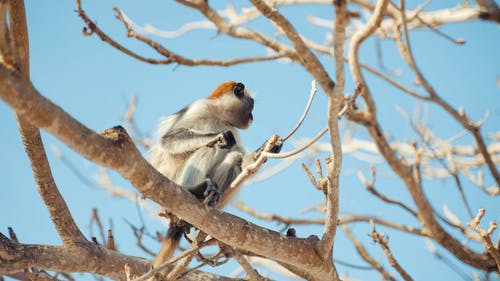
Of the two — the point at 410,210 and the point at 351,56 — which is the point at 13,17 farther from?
the point at 410,210

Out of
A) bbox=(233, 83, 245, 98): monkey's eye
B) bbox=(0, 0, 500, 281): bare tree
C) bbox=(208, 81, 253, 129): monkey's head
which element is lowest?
bbox=(0, 0, 500, 281): bare tree

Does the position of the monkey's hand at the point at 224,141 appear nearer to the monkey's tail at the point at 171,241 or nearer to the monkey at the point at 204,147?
the monkey at the point at 204,147

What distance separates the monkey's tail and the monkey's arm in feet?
A: 3.30

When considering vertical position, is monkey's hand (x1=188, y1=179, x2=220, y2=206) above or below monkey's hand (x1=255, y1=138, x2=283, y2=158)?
below

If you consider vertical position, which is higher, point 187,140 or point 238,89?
point 238,89

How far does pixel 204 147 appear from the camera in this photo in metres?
6.46

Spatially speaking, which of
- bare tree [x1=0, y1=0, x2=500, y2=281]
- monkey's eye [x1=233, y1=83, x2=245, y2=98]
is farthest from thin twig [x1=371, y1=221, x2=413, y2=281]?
monkey's eye [x1=233, y1=83, x2=245, y2=98]

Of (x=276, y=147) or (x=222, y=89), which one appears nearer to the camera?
(x=276, y=147)

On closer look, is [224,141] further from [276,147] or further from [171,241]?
[171,241]

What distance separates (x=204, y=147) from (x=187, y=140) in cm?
27

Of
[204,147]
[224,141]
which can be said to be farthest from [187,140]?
[224,141]

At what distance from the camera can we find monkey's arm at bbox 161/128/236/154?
6.36 meters

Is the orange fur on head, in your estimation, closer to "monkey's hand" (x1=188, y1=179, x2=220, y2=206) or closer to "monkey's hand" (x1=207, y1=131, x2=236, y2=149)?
"monkey's hand" (x1=207, y1=131, x2=236, y2=149)

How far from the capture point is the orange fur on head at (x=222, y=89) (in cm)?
799
